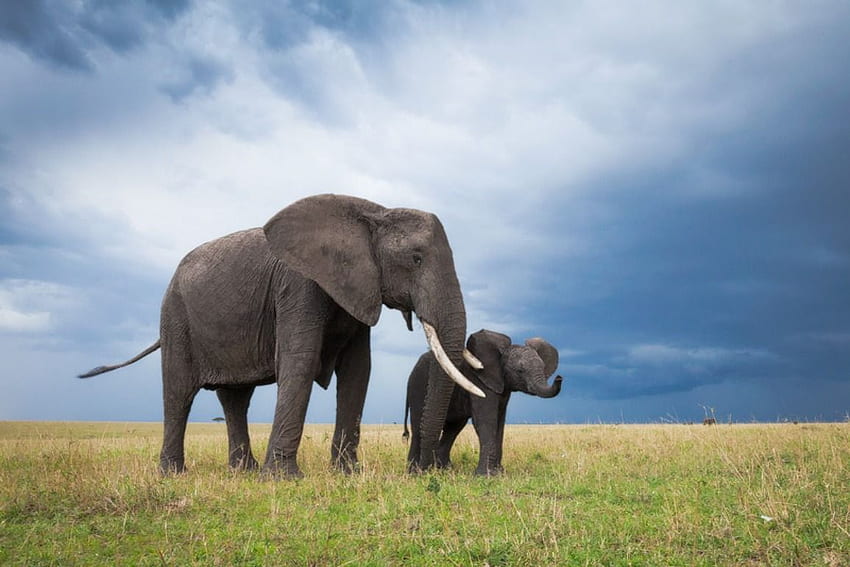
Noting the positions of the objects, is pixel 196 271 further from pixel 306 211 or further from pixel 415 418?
pixel 415 418

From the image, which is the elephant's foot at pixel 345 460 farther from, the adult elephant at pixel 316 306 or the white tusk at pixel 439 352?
the white tusk at pixel 439 352

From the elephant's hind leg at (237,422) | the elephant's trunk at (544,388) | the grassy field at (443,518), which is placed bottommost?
the grassy field at (443,518)

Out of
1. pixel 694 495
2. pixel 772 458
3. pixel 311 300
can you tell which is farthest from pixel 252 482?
pixel 772 458

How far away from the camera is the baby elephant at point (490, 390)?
43.8 feet

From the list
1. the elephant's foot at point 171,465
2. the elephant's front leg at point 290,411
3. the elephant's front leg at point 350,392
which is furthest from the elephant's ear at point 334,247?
the elephant's foot at point 171,465

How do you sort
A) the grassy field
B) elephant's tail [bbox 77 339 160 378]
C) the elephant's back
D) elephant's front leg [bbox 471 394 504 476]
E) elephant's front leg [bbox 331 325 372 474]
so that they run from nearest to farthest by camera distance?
the grassy field → elephant's front leg [bbox 331 325 372 474] → the elephant's back → elephant's front leg [bbox 471 394 504 476] → elephant's tail [bbox 77 339 160 378]

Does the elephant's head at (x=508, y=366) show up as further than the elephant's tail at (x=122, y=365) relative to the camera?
No

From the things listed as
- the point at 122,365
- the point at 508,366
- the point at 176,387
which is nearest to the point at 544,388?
the point at 508,366

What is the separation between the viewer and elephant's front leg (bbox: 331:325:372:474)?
1262 cm

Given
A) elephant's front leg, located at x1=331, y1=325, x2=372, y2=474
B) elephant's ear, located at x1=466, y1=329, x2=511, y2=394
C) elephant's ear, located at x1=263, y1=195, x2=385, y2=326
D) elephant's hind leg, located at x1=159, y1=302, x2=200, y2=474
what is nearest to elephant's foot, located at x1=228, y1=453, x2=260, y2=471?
elephant's hind leg, located at x1=159, y1=302, x2=200, y2=474

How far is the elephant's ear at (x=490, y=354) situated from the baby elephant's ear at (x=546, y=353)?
82 centimetres

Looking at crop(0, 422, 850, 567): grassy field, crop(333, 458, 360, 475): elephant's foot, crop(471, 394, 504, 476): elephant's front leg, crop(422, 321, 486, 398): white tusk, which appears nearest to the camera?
crop(0, 422, 850, 567): grassy field

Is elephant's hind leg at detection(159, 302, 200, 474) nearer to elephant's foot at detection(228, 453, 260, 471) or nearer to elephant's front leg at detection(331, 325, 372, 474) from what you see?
elephant's foot at detection(228, 453, 260, 471)

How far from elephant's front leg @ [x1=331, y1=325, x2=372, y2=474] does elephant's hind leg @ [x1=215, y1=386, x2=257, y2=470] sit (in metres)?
3.14
